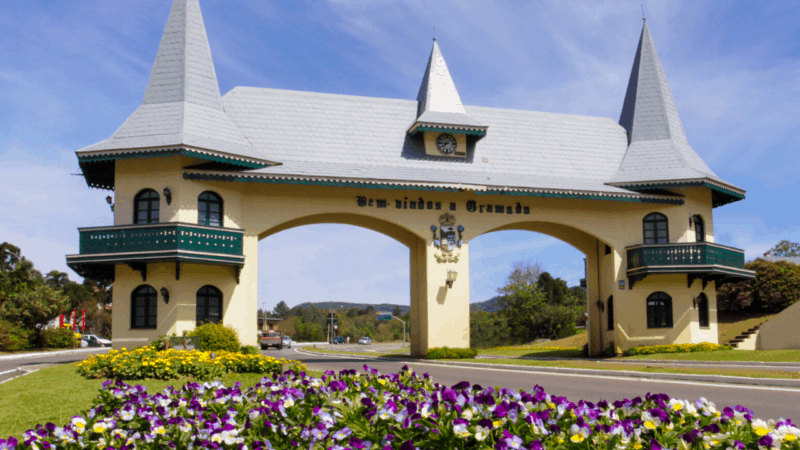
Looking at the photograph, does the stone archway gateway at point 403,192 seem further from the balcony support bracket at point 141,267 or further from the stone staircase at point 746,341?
the stone staircase at point 746,341

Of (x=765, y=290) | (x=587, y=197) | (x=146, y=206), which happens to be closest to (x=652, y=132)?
(x=587, y=197)

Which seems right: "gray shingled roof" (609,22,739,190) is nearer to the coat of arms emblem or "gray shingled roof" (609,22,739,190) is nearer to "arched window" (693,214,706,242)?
"arched window" (693,214,706,242)

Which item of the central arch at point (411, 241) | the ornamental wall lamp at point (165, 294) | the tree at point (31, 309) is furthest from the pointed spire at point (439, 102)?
the tree at point (31, 309)

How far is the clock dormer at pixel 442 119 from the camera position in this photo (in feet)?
91.0

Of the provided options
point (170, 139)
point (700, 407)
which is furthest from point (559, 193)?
point (700, 407)

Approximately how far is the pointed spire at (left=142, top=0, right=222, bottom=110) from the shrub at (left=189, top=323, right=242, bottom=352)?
8.60m

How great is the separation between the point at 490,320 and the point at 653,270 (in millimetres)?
28302

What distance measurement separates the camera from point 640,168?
29500 millimetres

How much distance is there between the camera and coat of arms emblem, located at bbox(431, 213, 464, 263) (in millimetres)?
26953

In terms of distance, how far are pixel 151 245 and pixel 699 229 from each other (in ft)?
73.7

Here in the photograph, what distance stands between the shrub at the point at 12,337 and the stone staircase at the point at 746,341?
42.3 metres

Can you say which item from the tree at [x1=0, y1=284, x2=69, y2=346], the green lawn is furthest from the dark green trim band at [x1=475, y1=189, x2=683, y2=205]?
the tree at [x1=0, y1=284, x2=69, y2=346]

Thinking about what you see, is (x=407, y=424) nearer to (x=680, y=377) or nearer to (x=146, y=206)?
(x=680, y=377)

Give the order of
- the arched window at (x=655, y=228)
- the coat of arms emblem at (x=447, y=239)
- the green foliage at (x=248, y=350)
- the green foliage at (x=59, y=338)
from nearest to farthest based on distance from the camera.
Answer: the green foliage at (x=248, y=350) < the coat of arms emblem at (x=447, y=239) < the arched window at (x=655, y=228) < the green foliage at (x=59, y=338)
